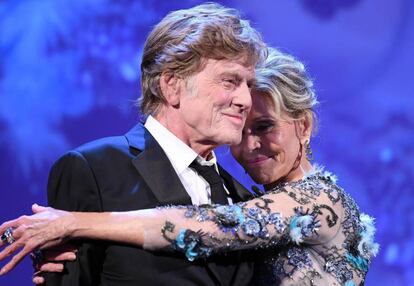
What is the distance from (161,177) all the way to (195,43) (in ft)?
1.11

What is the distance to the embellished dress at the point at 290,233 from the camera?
5.75ft

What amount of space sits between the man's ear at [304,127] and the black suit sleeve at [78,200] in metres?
0.74

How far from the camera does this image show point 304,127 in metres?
2.29

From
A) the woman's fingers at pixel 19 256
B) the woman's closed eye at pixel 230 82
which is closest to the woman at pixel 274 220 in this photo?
the woman's fingers at pixel 19 256

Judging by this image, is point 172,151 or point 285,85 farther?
point 285,85

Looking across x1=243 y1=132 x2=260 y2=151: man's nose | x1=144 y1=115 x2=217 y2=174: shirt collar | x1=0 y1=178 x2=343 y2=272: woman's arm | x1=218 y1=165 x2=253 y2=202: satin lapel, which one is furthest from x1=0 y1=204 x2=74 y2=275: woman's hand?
x1=243 y1=132 x2=260 y2=151: man's nose

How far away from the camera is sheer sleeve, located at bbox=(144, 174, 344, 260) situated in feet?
5.67

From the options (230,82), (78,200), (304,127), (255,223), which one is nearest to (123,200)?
(78,200)

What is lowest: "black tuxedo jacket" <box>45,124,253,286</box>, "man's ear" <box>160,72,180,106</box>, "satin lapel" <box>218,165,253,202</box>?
"black tuxedo jacket" <box>45,124,253,286</box>

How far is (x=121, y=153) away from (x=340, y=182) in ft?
4.66

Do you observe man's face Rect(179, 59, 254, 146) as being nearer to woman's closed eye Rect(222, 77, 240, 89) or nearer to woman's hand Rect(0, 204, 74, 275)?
woman's closed eye Rect(222, 77, 240, 89)

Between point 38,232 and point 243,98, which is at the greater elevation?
point 243,98

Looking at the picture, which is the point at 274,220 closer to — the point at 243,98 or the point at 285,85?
the point at 243,98

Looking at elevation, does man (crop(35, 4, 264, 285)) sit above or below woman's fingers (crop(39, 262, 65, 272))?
above
